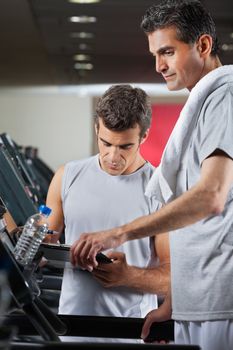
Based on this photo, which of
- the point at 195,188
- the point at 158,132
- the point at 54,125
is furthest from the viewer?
the point at 54,125

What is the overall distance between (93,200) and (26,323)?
0.61 metres

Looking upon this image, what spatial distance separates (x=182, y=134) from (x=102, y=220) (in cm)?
58

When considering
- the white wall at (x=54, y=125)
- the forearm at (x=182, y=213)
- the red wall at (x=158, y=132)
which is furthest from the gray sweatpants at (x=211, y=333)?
the white wall at (x=54, y=125)

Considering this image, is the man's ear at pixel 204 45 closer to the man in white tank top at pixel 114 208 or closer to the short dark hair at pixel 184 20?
the short dark hair at pixel 184 20

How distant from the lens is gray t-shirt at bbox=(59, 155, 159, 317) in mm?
2789

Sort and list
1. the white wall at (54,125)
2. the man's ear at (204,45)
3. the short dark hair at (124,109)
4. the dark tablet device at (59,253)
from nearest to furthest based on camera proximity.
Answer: the man's ear at (204,45) → the dark tablet device at (59,253) → the short dark hair at (124,109) → the white wall at (54,125)

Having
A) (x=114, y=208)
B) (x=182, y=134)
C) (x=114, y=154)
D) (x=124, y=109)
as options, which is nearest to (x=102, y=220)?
(x=114, y=208)

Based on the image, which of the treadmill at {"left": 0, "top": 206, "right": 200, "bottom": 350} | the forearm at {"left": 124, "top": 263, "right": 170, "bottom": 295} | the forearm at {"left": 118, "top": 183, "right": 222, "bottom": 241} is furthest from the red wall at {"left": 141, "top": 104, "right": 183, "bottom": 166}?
the forearm at {"left": 118, "top": 183, "right": 222, "bottom": 241}

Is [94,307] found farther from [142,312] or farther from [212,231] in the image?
[212,231]

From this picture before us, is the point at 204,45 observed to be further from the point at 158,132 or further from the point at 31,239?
the point at 158,132

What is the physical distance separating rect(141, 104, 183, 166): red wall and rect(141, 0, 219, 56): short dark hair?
28.1ft

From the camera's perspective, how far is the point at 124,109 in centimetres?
291

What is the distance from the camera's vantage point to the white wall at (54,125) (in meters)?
14.7

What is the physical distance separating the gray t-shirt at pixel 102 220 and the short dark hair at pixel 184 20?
2.01 ft
